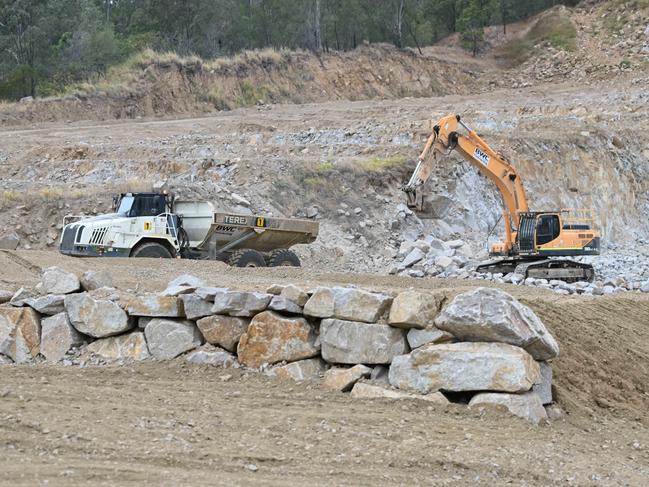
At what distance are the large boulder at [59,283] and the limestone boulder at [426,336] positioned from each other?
3658mm

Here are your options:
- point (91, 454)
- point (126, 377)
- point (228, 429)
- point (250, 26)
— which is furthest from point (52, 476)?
point (250, 26)

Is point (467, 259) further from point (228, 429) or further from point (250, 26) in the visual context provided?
point (250, 26)

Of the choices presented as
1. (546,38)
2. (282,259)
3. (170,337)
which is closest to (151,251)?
(282,259)

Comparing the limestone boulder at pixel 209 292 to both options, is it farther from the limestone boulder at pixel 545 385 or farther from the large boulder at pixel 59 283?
the limestone boulder at pixel 545 385

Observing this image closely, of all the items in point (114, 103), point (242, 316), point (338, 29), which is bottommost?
point (242, 316)

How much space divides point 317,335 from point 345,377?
0.59 m

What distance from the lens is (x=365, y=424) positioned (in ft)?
24.6

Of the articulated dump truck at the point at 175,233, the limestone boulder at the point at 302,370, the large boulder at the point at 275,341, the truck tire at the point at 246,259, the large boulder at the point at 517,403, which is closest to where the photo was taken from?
the large boulder at the point at 517,403

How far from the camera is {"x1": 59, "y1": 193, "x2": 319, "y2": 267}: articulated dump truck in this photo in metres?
17.8

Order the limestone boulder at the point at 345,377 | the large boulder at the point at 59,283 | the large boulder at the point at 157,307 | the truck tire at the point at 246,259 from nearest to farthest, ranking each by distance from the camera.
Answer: the limestone boulder at the point at 345,377, the large boulder at the point at 157,307, the large boulder at the point at 59,283, the truck tire at the point at 246,259

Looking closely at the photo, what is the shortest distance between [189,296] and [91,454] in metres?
2.63

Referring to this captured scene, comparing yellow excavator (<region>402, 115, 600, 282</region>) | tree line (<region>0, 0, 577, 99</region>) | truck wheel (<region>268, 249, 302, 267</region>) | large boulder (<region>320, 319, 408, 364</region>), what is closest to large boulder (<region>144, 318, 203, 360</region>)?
large boulder (<region>320, 319, 408, 364</region>)

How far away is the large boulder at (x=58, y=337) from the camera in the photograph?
927cm

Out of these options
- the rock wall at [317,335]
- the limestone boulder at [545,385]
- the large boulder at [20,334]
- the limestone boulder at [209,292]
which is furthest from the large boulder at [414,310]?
the large boulder at [20,334]
